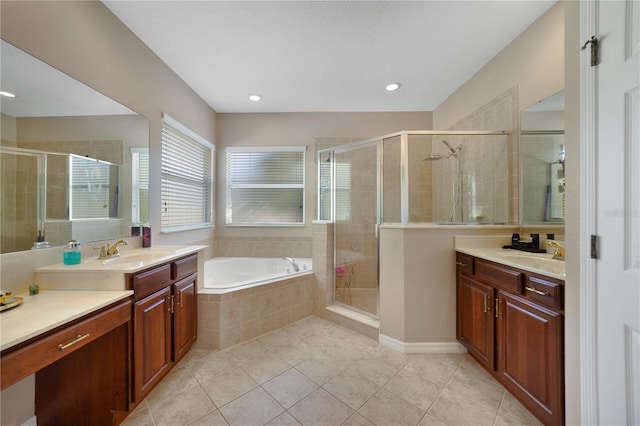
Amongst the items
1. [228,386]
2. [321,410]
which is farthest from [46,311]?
[321,410]

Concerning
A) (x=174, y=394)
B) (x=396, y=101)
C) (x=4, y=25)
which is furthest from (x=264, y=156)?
(x=174, y=394)

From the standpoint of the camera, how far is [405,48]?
2.03 m

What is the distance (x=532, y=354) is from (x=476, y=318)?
466 millimetres

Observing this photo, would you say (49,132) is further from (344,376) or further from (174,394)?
(344,376)

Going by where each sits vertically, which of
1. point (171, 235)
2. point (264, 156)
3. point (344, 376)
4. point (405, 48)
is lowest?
point (344, 376)

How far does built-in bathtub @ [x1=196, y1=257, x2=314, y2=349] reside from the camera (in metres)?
2.01

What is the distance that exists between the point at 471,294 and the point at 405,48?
2.14m

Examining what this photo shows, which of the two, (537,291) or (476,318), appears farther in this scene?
(476,318)

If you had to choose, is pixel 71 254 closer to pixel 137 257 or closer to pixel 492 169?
pixel 137 257

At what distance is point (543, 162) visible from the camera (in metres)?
1.76

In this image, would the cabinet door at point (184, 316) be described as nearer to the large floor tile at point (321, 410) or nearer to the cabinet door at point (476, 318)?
the large floor tile at point (321, 410)

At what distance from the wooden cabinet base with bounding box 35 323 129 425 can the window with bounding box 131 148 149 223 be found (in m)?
1.03

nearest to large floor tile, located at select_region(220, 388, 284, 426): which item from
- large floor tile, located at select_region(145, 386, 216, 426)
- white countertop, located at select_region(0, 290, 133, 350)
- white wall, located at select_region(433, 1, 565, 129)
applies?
large floor tile, located at select_region(145, 386, 216, 426)

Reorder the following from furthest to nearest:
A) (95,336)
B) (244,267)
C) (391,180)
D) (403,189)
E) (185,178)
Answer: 1. (244,267)
2. (185,178)
3. (391,180)
4. (403,189)
5. (95,336)
